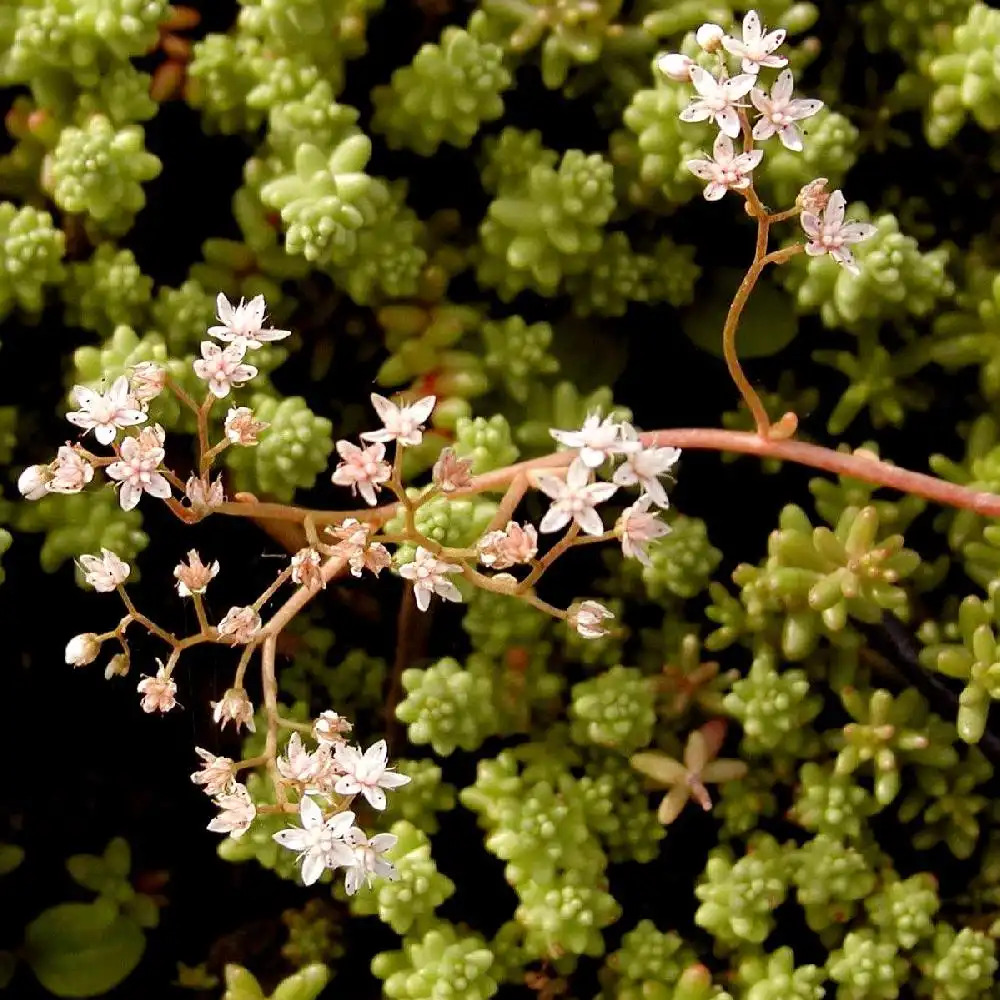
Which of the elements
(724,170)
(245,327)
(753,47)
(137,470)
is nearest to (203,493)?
(137,470)

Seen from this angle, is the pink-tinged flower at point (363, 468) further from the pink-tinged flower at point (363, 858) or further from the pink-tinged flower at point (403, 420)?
the pink-tinged flower at point (363, 858)

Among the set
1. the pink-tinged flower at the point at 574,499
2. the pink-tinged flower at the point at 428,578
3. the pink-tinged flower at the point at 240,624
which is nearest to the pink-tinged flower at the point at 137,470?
the pink-tinged flower at the point at 240,624

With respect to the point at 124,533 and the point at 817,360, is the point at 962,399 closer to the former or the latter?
the point at 817,360

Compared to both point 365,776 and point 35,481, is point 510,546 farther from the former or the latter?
point 35,481

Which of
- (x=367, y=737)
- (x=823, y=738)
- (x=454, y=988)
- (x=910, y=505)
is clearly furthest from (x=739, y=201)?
(x=454, y=988)

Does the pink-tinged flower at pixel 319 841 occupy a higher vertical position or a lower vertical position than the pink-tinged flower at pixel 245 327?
lower

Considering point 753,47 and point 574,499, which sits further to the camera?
point 753,47
